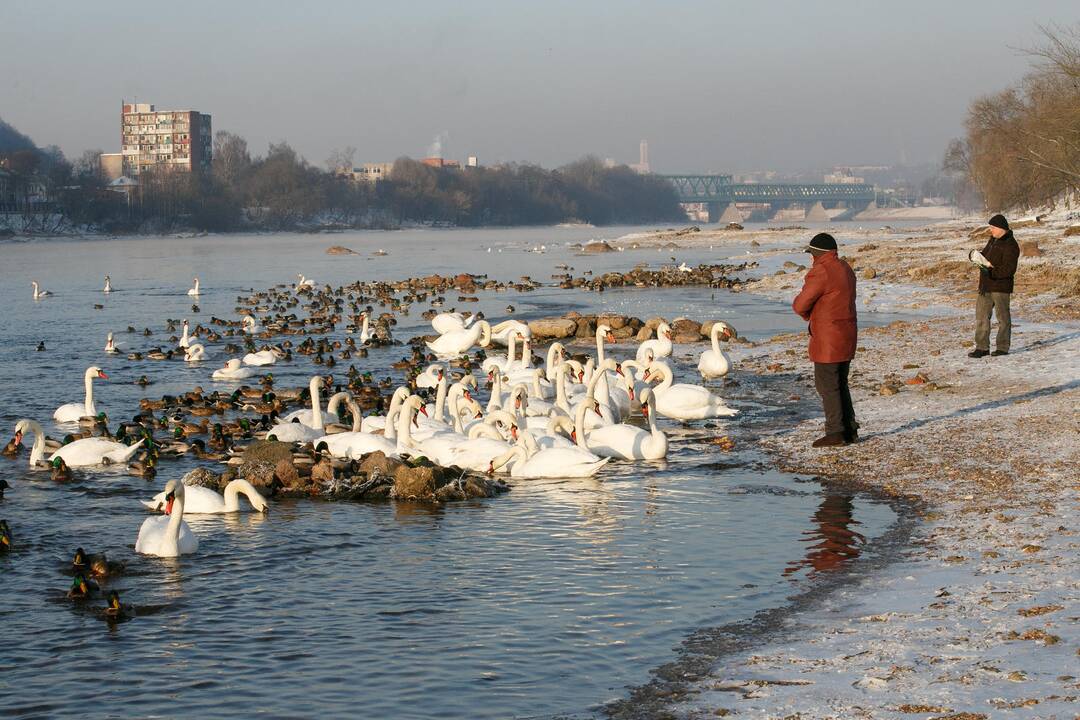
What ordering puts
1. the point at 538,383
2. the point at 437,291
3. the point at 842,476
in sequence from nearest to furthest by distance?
1. the point at 842,476
2. the point at 538,383
3. the point at 437,291

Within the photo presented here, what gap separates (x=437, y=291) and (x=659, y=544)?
119 ft

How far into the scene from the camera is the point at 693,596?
9109mm

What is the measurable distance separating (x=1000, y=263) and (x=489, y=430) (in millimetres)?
8104

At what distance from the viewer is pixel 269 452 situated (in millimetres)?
13969

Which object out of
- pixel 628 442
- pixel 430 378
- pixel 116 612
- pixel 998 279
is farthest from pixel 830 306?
pixel 430 378

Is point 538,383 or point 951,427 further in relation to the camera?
point 538,383

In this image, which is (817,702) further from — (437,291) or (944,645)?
(437,291)

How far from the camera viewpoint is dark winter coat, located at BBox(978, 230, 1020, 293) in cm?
1781

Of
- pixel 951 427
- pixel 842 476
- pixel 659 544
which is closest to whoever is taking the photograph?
pixel 659 544

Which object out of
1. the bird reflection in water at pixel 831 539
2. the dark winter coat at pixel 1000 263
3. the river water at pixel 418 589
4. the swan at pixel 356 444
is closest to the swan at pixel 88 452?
the river water at pixel 418 589

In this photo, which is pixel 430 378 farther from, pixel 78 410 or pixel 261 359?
pixel 261 359

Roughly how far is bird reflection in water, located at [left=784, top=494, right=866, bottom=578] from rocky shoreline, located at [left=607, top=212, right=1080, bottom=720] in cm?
30

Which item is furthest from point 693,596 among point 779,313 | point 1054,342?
point 779,313

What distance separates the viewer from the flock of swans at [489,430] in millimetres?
12406
